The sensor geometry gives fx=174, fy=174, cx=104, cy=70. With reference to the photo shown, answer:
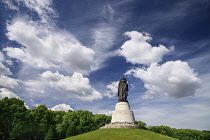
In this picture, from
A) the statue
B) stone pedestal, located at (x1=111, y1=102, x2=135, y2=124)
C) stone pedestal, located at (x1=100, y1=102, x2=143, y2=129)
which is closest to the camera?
stone pedestal, located at (x1=100, y1=102, x2=143, y2=129)

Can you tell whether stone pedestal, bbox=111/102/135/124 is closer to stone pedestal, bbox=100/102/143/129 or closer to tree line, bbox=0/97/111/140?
stone pedestal, bbox=100/102/143/129

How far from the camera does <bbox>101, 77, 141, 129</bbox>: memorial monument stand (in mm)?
34312

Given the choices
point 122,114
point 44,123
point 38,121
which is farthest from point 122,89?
point 38,121

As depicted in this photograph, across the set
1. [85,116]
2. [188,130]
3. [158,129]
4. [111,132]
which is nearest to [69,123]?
[85,116]

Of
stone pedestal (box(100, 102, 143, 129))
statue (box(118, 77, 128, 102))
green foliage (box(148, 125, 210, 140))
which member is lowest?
green foliage (box(148, 125, 210, 140))

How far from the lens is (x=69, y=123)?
50.3 metres

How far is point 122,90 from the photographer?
40.6m

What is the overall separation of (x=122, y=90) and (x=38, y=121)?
89.3 feet

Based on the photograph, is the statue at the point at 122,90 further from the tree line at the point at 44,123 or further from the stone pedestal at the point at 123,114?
the tree line at the point at 44,123

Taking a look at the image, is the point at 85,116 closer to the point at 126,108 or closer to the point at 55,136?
the point at 55,136

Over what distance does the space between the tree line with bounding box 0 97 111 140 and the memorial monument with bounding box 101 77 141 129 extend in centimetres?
1650

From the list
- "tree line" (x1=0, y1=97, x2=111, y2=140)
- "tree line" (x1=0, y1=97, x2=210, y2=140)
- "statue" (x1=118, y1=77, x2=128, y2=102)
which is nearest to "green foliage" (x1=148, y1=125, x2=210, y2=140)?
"tree line" (x1=0, y1=97, x2=210, y2=140)

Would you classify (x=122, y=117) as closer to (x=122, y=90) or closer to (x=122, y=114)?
(x=122, y=114)

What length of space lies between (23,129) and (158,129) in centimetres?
4356
